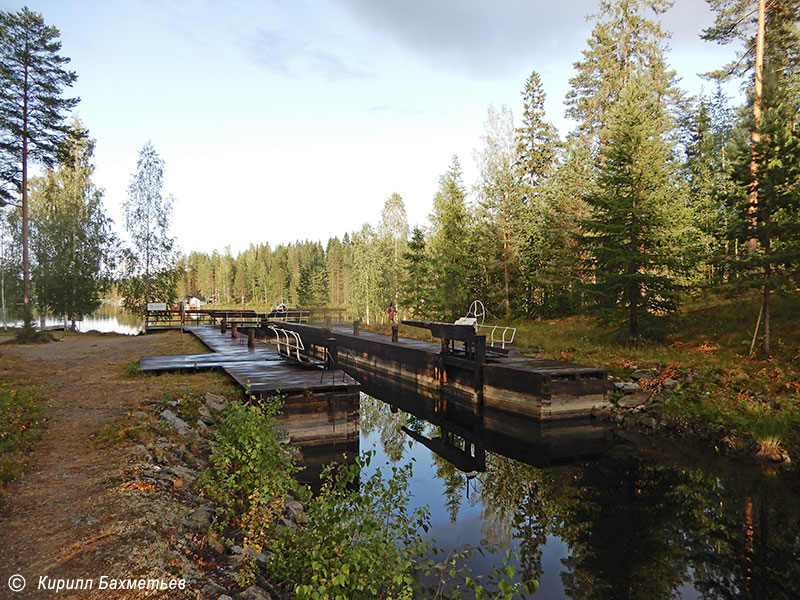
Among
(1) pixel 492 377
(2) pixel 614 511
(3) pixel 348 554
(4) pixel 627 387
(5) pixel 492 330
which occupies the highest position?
(5) pixel 492 330

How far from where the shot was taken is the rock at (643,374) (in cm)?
1523

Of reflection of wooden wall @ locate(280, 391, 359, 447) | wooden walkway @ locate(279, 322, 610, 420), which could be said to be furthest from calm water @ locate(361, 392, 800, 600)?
reflection of wooden wall @ locate(280, 391, 359, 447)

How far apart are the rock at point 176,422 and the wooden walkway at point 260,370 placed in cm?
139

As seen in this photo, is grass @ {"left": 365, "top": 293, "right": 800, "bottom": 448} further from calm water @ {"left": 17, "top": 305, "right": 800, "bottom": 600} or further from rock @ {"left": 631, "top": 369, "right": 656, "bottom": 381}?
calm water @ {"left": 17, "top": 305, "right": 800, "bottom": 600}

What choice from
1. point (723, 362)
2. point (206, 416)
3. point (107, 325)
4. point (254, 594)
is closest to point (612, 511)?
point (254, 594)

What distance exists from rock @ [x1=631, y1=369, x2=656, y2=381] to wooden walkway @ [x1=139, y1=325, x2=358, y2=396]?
9.74m

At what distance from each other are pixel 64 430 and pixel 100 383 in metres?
4.90

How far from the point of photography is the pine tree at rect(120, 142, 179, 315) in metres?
37.0

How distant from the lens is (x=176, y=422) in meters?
8.92

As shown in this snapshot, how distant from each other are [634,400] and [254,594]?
45.3 ft

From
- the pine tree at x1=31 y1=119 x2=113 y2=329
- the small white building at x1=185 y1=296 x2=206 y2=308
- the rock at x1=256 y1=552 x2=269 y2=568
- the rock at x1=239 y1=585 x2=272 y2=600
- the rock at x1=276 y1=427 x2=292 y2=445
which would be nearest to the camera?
the rock at x1=239 y1=585 x2=272 y2=600

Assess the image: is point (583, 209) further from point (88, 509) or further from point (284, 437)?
point (88, 509)

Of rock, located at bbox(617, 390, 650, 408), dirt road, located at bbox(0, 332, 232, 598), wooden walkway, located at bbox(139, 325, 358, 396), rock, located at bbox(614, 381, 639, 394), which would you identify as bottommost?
rock, located at bbox(617, 390, 650, 408)

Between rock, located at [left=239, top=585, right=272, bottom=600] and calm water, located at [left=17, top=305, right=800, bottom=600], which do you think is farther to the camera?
calm water, located at [left=17, top=305, right=800, bottom=600]
